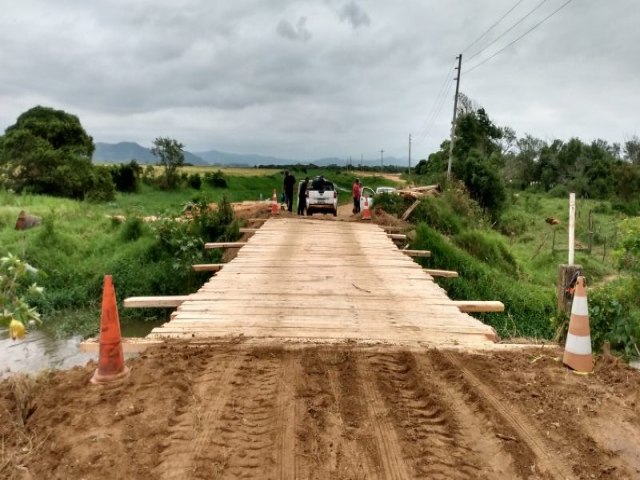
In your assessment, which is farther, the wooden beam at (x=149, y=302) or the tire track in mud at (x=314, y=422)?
the wooden beam at (x=149, y=302)

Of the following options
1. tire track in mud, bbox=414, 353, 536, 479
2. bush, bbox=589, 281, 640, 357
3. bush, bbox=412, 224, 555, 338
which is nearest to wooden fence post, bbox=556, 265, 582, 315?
bush, bbox=589, 281, 640, 357

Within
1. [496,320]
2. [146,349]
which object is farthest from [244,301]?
[496,320]

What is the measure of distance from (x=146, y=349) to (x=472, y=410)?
284 cm

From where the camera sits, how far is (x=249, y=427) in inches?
141

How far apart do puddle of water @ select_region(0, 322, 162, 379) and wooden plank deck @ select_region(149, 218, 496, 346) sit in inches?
191

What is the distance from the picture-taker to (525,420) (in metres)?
3.71

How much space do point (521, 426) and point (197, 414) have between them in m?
2.14

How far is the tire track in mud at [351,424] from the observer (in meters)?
3.10

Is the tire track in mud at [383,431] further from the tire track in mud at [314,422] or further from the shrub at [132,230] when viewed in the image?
the shrub at [132,230]

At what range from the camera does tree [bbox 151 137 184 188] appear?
43750mm

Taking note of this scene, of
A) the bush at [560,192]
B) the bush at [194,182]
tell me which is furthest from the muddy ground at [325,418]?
the bush at [560,192]

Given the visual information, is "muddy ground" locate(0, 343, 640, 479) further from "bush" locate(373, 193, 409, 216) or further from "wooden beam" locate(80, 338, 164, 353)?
"bush" locate(373, 193, 409, 216)

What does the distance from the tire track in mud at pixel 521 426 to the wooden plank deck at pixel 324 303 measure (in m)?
1.05

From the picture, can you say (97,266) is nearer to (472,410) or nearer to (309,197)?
(309,197)
